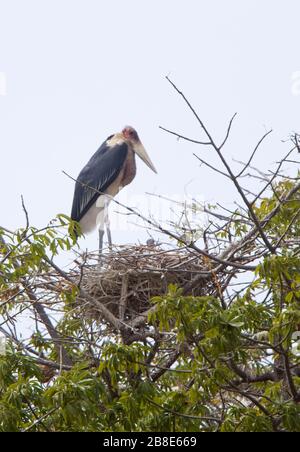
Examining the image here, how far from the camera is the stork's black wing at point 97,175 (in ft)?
35.3

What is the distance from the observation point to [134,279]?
26.8 ft

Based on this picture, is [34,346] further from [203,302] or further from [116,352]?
[203,302]

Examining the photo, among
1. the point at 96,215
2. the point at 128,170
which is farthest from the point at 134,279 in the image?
the point at 128,170

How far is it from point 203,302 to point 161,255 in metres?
2.49

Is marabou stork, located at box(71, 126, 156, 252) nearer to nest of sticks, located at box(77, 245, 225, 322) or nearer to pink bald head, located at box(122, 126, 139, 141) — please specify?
pink bald head, located at box(122, 126, 139, 141)

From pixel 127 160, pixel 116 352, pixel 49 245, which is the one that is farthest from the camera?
pixel 127 160

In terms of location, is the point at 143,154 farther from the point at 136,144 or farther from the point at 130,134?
the point at 130,134

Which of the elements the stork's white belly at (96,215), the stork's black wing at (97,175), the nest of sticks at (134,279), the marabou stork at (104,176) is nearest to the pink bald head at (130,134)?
the marabou stork at (104,176)

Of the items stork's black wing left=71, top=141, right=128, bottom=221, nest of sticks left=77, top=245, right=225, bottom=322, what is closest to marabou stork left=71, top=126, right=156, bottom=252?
stork's black wing left=71, top=141, right=128, bottom=221

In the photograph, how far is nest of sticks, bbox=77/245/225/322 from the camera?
791 cm

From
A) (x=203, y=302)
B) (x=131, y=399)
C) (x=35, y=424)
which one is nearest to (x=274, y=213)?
(x=203, y=302)

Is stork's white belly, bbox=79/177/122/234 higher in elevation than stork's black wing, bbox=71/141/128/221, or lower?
lower

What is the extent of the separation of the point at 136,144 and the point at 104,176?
92cm

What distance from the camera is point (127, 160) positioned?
11352 millimetres
